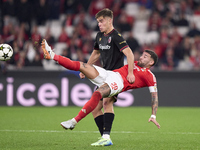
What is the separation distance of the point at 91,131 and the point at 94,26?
8508 millimetres

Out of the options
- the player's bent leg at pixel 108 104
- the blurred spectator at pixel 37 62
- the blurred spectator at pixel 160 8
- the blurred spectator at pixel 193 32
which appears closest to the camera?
the player's bent leg at pixel 108 104

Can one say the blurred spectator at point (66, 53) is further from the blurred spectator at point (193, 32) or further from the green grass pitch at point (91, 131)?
the blurred spectator at point (193, 32)

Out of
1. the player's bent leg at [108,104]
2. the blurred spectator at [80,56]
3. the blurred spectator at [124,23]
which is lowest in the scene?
the player's bent leg at [108,104]

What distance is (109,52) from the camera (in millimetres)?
6227

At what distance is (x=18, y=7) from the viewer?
15.5 m

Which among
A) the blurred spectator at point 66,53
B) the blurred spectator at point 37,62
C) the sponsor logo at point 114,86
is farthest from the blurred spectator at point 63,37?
the sponsor logo at point 114,86

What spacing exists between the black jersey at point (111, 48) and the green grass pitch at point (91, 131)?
3.88 feet

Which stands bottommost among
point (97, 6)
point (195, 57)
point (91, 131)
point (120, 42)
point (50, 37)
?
point (91, 131)

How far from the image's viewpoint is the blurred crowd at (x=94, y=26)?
1397cm

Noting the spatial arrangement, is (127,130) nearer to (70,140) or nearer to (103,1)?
(70,140)

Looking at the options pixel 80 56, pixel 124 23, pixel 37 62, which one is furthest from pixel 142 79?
pixel 124 23

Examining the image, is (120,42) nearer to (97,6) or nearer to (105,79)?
(105,79)

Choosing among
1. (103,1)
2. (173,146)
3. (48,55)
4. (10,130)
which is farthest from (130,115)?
(103,1)

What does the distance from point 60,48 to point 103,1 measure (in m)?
2.63
